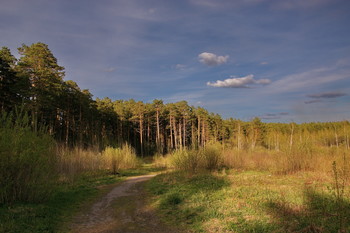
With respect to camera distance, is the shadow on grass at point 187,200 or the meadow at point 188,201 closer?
the meadow at point 188,201

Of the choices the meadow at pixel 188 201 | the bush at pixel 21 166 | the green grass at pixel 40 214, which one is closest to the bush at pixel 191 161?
the meadow at pixel 188 201

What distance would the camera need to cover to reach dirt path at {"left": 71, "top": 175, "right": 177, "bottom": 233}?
580 cm

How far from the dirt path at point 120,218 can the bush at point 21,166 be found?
1761mm

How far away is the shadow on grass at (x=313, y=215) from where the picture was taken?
4.46m

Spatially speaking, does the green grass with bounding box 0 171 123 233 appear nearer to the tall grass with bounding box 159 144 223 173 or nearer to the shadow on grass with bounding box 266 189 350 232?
the shadow on grass with bounding box 266 189 350 232

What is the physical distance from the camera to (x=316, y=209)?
5738mm

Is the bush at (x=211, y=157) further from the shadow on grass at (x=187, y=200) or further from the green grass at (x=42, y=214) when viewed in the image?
the green grass at (x=42, y=214)

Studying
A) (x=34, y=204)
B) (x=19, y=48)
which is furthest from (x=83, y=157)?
(x=19, y=48)

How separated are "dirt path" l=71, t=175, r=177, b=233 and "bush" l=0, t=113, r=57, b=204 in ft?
5.78

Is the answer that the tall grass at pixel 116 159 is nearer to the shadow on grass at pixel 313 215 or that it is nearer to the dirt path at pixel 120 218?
the dirt path at pixel 120 218

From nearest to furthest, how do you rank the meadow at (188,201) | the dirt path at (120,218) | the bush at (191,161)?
the meadow at (188,201) → the dirt path at (120,218) → the bush at (191,161)

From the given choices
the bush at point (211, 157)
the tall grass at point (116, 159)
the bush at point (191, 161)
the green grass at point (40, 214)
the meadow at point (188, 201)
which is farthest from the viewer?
the tall grass at point (116, 159)

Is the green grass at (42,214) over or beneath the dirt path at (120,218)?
over

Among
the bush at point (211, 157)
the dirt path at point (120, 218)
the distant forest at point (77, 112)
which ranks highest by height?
the distant forest at point (77, 112)
